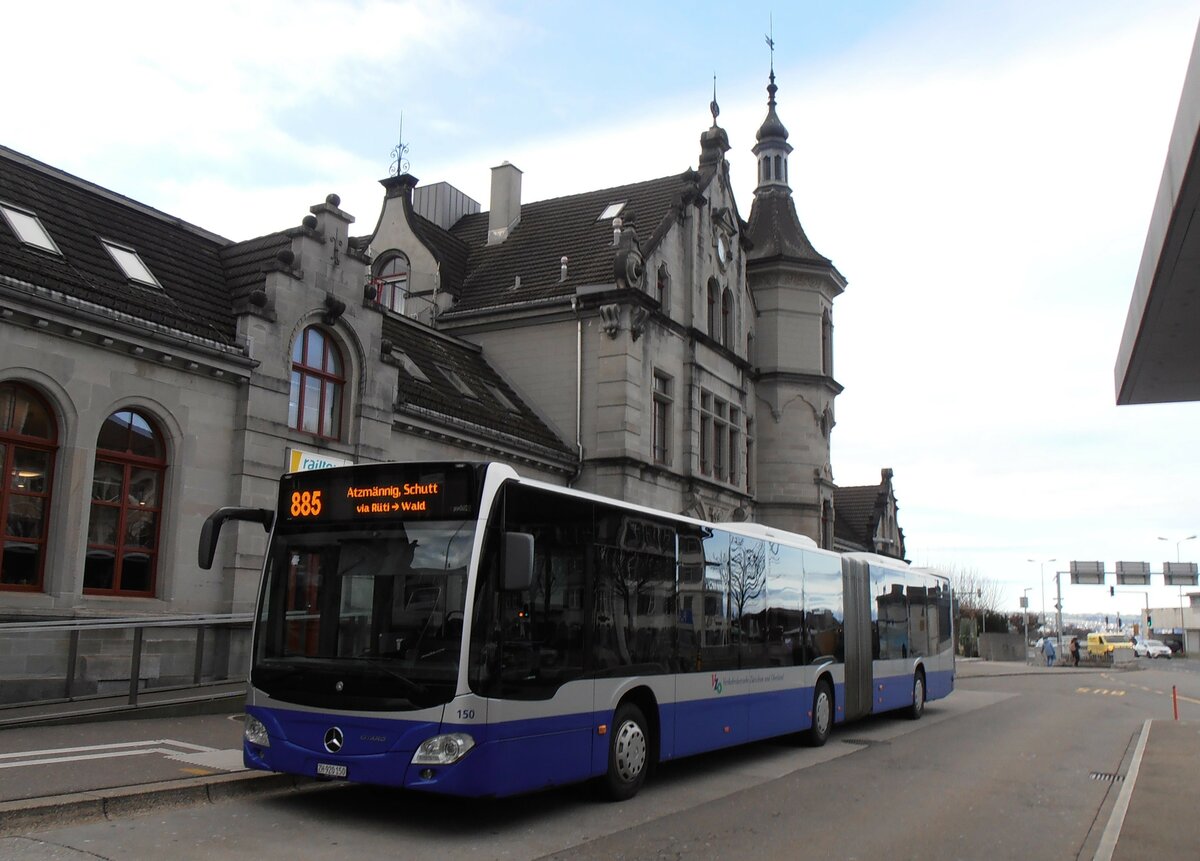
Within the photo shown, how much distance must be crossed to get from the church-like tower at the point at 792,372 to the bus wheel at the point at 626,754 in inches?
989

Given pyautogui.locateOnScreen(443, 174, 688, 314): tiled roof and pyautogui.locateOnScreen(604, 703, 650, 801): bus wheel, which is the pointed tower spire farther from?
pyautogui.locateOnScreen(604, 703, 650, 801): bus wheel

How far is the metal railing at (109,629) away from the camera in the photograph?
12.7 metres

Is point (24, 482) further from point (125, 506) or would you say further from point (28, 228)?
point (28, 228)

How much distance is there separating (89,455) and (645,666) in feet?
27.9

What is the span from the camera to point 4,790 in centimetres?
856

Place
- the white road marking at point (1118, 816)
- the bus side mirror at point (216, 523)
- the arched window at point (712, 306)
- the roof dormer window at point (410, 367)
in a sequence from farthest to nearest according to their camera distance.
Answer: the arched window at point (712, 306) → the roof dormer window at point (410, 367) → the bus side mirror at point (216, 523) → the white road marking at point (1118, 816)

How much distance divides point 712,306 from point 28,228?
21.0m

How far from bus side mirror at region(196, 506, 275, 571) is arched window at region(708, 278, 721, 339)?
78.9 feet

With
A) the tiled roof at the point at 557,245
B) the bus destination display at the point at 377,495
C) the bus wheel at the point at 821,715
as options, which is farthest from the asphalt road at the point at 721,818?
the tiled roof at the point at 557,245

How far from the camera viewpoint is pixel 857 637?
17.9 m

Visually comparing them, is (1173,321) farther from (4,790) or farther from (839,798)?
(4,790)

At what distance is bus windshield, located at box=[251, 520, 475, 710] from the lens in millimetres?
8820

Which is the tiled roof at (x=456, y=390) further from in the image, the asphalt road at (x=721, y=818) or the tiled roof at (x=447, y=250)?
the asphalt road at (x=721, y=818)

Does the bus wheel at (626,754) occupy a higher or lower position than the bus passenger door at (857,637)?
lower
